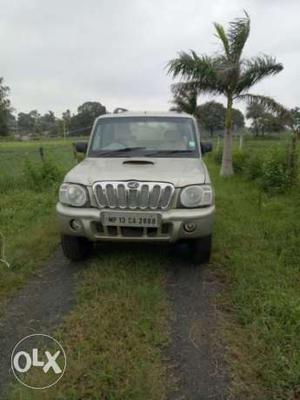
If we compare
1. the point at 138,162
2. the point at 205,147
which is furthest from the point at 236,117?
the point at 138,162

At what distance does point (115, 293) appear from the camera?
3.27m

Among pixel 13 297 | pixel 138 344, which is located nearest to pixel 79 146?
pixel 13 297

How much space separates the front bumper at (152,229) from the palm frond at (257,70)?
8792mm

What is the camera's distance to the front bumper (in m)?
3.41

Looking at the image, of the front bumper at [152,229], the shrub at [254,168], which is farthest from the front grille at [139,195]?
the shrub at [254,168]

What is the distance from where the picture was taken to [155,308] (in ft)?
9.98

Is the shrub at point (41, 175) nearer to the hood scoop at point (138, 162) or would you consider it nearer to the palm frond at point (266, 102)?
the hood scoop at point (138, 162)

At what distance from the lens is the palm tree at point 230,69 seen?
34.5ft

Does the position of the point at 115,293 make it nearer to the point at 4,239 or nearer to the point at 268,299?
the point at 268,299

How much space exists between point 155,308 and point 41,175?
6.37 meters

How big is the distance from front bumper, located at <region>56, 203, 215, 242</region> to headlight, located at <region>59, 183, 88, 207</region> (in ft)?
0.22

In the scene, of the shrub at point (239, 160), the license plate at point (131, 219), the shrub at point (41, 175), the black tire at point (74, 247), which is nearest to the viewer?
the license plate at point (131, 219)

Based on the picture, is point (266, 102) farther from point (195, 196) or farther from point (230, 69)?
point (195, 196)

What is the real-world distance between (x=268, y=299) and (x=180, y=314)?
0.84m
